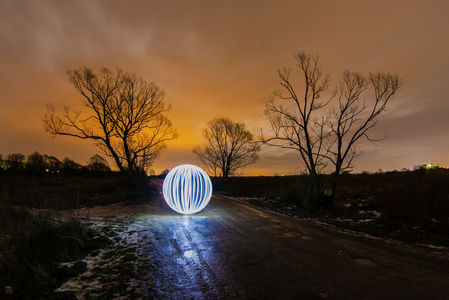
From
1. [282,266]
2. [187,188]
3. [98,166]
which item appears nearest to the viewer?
[282,266]

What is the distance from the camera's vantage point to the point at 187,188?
1050 cm

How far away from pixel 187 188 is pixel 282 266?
263 inches

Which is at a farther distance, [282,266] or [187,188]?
[187,188]

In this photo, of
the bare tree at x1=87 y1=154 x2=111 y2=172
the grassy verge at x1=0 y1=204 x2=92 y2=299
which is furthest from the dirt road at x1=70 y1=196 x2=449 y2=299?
the bare tree at x1=87 y1=154 x2=111 y2=172

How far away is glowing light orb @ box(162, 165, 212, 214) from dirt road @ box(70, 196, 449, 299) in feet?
9.80

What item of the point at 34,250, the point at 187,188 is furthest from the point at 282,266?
the point at 187,188

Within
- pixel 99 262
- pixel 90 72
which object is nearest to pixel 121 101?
pixel 90 72

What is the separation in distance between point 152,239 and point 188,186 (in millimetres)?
4339

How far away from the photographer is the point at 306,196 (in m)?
13.6

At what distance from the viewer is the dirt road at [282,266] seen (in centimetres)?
355

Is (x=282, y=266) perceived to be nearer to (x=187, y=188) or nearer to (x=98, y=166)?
(x=187, y=188)

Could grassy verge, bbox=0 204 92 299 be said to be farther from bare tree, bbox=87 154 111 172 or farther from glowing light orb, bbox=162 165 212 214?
bare tree, bbox=87 154 111 172

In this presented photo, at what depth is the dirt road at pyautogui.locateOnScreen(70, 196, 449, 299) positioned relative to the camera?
3547 millimetres

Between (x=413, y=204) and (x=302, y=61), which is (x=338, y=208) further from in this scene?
(x=302, y=61)
